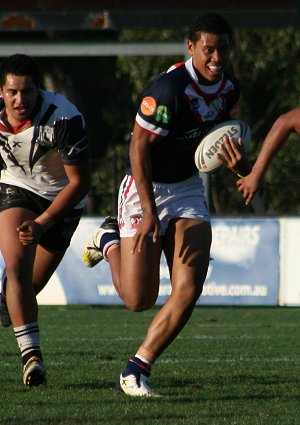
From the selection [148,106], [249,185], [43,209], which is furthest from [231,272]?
[249,185]

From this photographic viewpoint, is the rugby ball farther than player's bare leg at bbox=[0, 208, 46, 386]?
No

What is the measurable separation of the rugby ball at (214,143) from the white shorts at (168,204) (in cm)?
25

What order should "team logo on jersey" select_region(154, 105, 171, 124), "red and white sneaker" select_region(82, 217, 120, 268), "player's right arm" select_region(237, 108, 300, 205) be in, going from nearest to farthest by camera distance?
"player's right arm" select_region(237, 108, 300, 205), "team logo on jersey" select_region(154, 105, 171, 124), "red and white sneaker" select_region(82, 217, 120, 268)

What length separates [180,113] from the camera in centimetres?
675

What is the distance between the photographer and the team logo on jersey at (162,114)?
260 inches

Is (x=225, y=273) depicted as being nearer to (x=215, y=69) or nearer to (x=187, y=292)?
(x=187, y=292)

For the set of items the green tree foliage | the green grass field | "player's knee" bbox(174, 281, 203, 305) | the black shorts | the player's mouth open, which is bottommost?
the green tree foliage

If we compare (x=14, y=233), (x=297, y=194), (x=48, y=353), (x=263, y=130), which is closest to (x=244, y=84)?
(x=263, y=130)

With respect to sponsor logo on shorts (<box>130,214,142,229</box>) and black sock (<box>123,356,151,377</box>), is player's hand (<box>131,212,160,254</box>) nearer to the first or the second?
sponsor logo on shorts (<box>130,214,142,229</box>)

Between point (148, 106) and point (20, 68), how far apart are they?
82 cm

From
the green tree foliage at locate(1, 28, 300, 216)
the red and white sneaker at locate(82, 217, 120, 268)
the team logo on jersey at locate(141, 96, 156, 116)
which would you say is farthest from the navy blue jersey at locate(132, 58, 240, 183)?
the green tree foliage at locate(1, 28, 300, 216)

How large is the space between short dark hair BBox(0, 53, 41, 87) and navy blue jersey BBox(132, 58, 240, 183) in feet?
2.28

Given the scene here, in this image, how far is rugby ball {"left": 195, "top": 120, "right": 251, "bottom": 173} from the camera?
670 cm

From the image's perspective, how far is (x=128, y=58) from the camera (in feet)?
91.7
